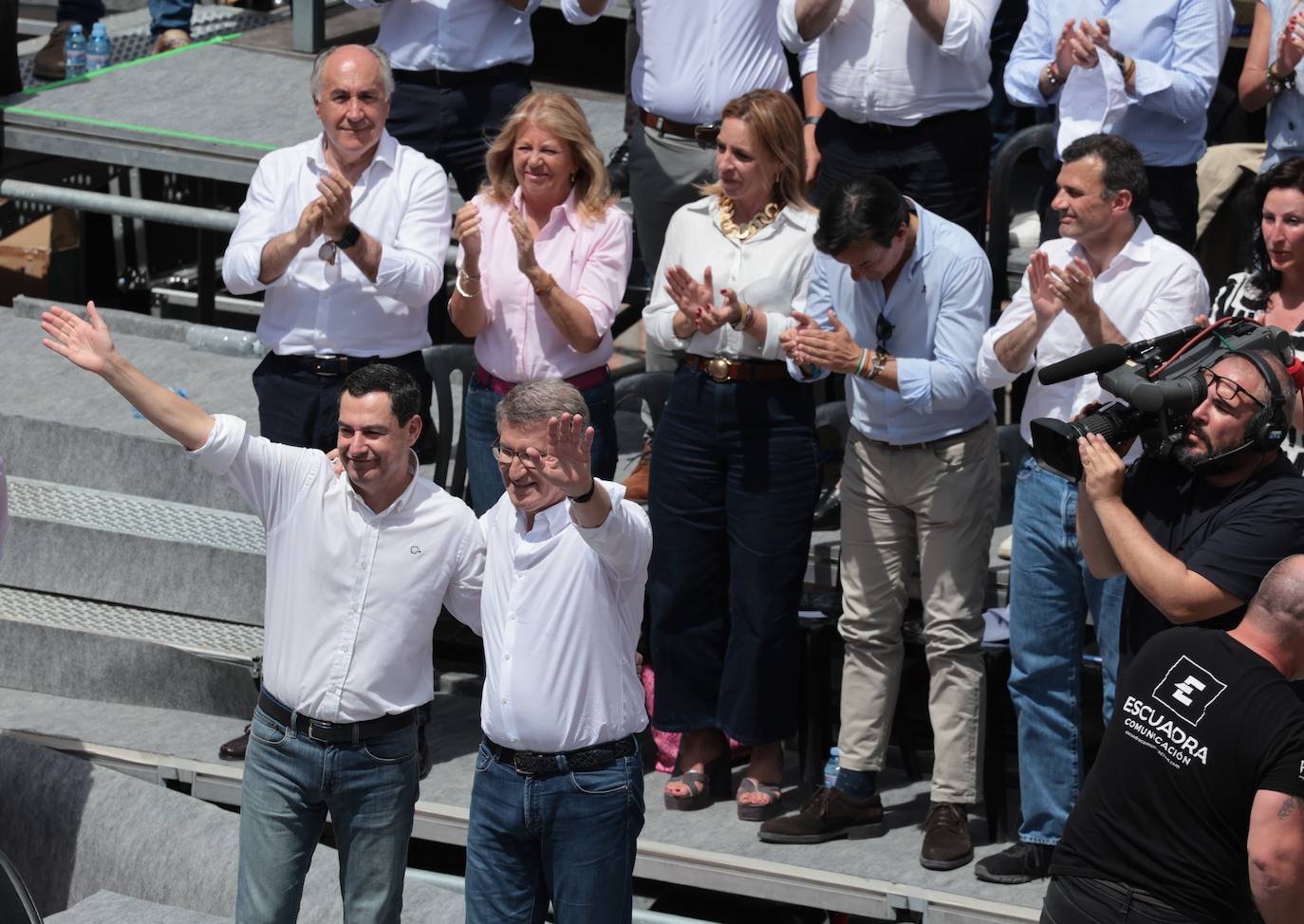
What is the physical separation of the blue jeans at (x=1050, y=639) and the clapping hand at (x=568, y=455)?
5.24 ft

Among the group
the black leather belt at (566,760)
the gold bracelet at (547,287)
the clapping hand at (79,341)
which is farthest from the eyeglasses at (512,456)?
the gold bracelet at (547,287)

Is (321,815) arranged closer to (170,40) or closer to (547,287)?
(547,287)

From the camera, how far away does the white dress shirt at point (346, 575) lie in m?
5.01

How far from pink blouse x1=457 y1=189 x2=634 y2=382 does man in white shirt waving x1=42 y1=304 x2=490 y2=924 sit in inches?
41.7

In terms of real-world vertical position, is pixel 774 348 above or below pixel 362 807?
above

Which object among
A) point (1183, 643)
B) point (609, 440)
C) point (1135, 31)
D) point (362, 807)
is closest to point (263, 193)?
point (609, 440)

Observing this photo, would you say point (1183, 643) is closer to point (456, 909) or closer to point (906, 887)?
point (906, 887)

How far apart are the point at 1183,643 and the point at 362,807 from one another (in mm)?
2058

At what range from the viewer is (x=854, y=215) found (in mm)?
5512

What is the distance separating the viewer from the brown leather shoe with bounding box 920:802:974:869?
229 inches

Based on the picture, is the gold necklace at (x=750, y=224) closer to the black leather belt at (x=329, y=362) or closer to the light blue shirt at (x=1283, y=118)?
the black leather belt at (x=329, y=362)

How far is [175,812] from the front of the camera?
6.17 metres

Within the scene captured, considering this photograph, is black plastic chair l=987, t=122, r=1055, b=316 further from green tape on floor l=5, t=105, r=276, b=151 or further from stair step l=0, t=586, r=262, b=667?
green tape on floor l=5, t=105, r=276, b=151

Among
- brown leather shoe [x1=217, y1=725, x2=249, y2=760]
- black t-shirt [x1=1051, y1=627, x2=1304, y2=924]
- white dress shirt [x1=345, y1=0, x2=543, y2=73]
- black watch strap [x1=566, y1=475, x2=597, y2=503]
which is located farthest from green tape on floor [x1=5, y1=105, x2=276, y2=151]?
black t-shirt [x1=1051, y1=627, x2=1304, y2=924]
